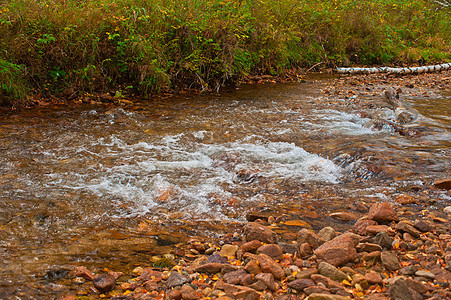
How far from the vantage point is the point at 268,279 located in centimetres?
231

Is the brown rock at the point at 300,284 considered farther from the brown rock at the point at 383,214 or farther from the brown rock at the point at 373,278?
the brown rock at the point at 383,214

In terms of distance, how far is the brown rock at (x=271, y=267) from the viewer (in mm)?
2426

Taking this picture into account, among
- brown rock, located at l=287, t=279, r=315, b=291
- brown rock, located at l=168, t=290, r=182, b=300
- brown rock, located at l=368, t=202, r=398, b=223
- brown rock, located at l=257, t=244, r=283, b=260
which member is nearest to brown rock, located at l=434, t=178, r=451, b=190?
brown rock, located at l=368, t=202, r=398, b=223

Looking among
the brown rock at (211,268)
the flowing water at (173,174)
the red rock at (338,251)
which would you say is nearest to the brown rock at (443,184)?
the flowing water at (173,174)

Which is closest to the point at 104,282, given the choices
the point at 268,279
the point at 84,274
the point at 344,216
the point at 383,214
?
the point at 84,274

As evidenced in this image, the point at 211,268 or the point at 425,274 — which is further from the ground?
the point at 425,274

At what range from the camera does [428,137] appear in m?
5.55

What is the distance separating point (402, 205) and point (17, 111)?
6526 millimetres

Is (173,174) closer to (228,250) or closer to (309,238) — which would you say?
(228,250)

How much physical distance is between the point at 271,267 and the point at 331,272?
39 centimetres

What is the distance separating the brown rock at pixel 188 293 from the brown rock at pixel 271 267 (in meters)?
0.50

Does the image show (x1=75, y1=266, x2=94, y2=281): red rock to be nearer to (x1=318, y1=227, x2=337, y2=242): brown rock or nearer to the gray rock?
the gray rock

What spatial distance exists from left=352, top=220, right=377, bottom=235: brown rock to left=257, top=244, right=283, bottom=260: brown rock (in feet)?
2.30

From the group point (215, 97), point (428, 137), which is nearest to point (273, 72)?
point (215, 97)
